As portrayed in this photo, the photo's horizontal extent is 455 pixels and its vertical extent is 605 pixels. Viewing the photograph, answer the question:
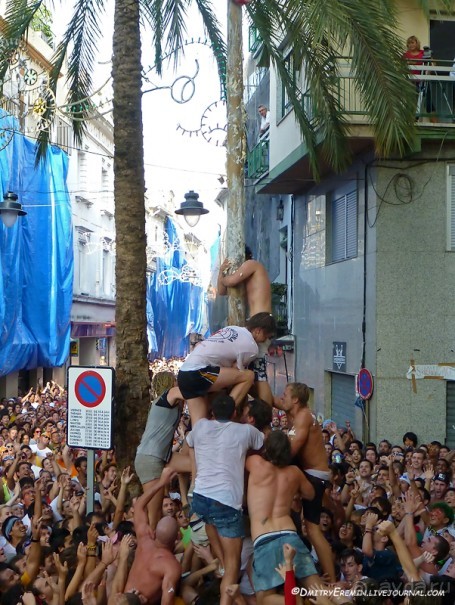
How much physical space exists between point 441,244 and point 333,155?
2734 mm

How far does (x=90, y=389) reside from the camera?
25.9 ft

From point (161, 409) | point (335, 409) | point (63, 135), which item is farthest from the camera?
point (63, 135)

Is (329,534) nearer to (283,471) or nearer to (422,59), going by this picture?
(283,471)

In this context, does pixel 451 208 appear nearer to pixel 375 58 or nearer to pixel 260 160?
pixel 375 58

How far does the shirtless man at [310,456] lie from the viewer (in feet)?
21.2

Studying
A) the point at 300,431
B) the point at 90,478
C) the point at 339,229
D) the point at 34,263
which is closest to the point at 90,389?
the point at 90,478

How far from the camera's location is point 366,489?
9383 millimetres

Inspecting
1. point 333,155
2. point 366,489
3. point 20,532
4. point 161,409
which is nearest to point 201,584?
point 161,409

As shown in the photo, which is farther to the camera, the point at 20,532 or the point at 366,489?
the point at 366,489

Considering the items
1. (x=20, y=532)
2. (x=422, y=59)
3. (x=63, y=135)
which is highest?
(x=63, y=135)

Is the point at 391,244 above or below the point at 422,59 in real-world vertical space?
below

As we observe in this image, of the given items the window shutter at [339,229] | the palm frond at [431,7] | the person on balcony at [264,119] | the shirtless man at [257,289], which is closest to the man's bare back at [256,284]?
the shirtless man at [257,289]

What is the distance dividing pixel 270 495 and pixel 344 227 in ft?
38.0

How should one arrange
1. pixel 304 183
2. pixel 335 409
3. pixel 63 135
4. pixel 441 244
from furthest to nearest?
pixel 63 135, pixel 304 183, pixel 335 409, pixel 441 244
